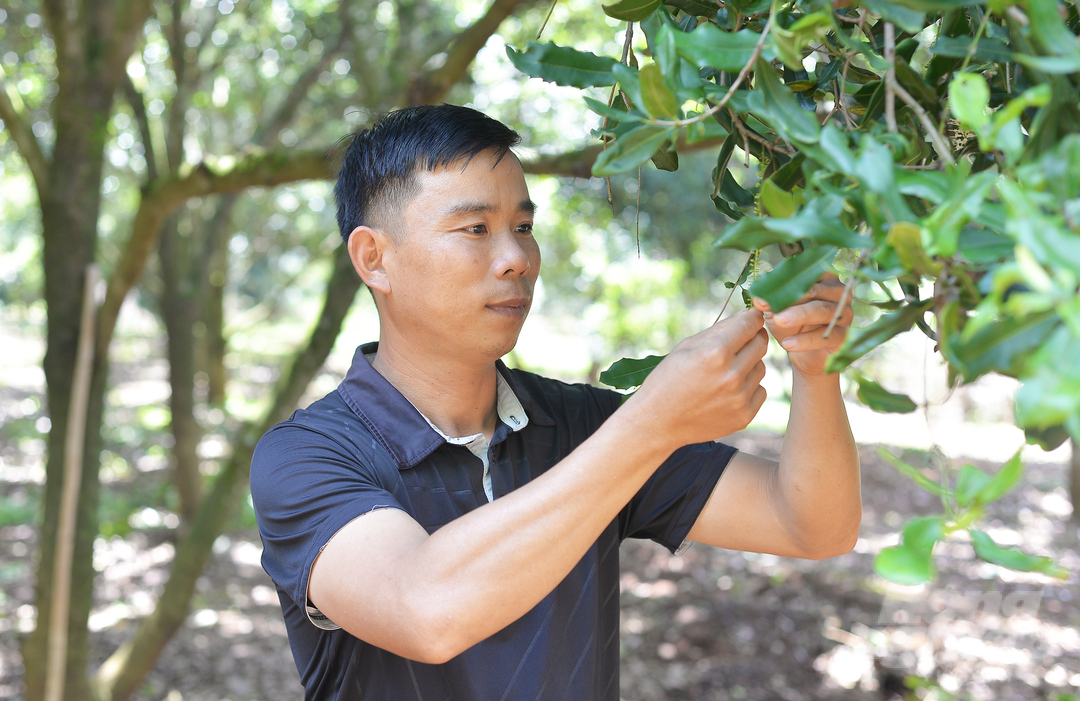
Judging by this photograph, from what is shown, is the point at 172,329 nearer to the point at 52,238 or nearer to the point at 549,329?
the point at 52,238

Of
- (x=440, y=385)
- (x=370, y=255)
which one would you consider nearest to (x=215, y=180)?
(x=370, y=255)

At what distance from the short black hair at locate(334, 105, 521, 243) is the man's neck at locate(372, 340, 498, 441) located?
27 centimetres

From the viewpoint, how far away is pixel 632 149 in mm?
844

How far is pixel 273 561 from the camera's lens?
4.10 ft

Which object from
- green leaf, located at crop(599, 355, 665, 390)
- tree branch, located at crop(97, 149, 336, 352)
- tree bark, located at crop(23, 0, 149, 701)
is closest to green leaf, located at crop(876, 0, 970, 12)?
green leaf, located at crop(599, 355, 665, 390)

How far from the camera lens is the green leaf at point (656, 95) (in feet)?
2.55

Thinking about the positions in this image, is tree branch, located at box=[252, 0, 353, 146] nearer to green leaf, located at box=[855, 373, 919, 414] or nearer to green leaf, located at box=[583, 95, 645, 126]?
green leaf, located at box=[583, 95, 645, 126]

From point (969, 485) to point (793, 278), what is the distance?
26cm

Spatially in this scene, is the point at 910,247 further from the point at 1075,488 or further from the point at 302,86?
the point at 1075,488

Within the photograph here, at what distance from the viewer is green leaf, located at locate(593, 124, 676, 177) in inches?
32.5

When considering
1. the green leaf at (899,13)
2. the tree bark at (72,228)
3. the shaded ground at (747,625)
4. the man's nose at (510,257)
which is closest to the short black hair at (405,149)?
the man's nose at (510,257)

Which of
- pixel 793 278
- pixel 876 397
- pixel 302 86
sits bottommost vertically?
pixel 876 397

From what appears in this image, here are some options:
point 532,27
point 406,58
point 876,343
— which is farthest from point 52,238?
point 532,27

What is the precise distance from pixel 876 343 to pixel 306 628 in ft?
3.59
